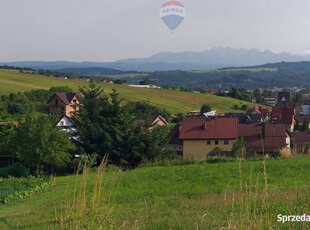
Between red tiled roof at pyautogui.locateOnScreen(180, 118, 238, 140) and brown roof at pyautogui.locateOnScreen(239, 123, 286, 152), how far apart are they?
38.8 inches

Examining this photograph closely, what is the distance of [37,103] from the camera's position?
187 ft

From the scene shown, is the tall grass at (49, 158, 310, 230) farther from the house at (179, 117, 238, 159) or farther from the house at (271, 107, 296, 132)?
the house at (271, 107, 296, 132)

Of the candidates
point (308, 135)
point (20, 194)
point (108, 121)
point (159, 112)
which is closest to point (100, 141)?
point (108, 121)

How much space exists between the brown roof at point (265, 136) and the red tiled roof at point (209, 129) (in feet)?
3.23

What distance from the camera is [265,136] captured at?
3052cm

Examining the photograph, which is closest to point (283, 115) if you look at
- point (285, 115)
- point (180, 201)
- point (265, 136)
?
point (285, 115)

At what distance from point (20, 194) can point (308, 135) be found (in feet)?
92.0

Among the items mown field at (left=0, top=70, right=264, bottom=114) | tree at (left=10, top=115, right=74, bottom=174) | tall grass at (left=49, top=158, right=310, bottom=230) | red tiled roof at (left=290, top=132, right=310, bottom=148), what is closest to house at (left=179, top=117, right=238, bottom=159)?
red tiled roof at (left=290, top=132, right=310, bottom=148)

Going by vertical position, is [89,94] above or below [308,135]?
above

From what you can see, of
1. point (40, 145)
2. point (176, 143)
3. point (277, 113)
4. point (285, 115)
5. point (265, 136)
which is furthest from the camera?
point (277, 113)

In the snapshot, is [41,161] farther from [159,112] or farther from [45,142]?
[159,112]

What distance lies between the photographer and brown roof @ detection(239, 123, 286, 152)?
29453mm

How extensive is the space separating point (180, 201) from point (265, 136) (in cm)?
2375

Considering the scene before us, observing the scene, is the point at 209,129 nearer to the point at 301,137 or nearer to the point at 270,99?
the point at 301,137
